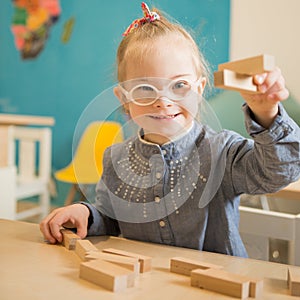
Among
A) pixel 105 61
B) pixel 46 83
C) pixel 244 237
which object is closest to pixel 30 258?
pixel 244 237

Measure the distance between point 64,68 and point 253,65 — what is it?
2.58 m

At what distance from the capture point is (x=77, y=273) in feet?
1.76

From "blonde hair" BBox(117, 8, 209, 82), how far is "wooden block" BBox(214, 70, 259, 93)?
25 centimetres

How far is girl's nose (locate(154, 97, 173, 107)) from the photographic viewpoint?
0.66 metres

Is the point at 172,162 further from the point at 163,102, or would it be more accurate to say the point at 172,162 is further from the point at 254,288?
the point at 254,288

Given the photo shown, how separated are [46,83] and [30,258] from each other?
2543 mm

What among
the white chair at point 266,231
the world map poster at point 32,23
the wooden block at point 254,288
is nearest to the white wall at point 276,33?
the white chair at point 266,231

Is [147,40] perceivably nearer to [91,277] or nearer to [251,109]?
[251,109]

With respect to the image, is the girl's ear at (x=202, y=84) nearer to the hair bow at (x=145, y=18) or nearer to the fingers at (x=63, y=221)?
the hair bow at (x=145, y=18)

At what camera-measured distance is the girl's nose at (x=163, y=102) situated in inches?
25.8

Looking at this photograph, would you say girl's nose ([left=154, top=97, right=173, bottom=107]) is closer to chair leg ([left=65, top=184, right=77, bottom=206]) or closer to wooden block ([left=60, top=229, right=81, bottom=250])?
wooden block ([left=60, top=229, right=81, bottom=250])

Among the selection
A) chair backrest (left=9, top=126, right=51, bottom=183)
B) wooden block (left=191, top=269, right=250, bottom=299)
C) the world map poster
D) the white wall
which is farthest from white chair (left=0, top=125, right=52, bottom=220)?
wooden block (left=191, top=269, right=250, bottom=299)

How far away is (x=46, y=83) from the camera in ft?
9.97

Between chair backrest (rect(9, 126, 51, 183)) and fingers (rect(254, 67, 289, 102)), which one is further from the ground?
fingers (rect(254, 67, 289, 102))
